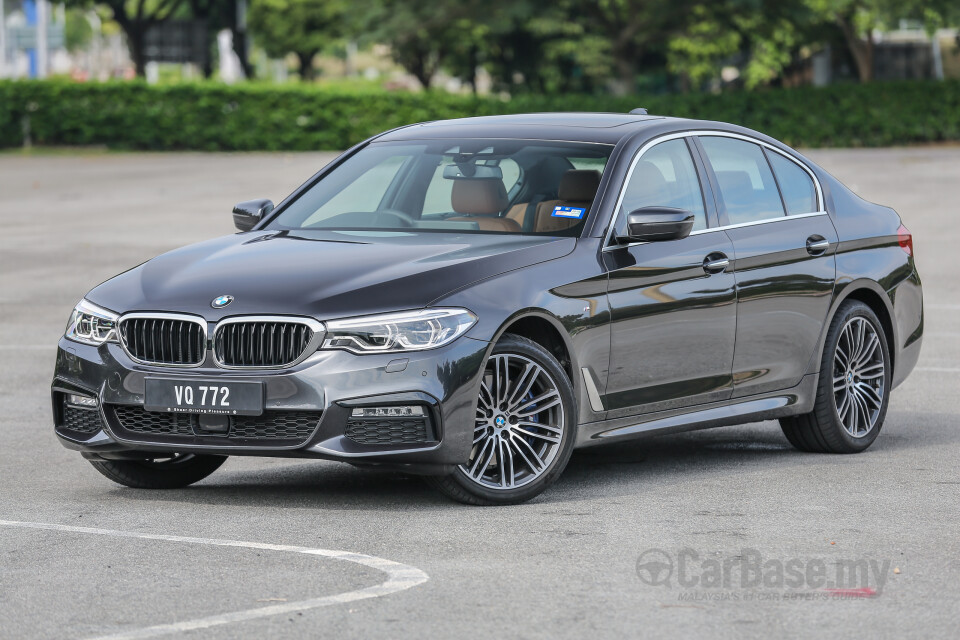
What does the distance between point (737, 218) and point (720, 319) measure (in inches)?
23.4

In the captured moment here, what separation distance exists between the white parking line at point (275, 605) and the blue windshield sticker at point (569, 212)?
2.21 m

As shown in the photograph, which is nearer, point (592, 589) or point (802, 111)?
point (592, 589)

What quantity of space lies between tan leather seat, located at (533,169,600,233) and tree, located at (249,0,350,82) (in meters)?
69.4

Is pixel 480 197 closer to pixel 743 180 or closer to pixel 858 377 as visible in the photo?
pixel 743 180

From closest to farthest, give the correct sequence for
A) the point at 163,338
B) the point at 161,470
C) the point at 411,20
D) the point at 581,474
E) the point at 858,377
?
1. the point at 163,338
2. the point at 161,470
3. the point at 581,474
4. the point at 858,377
5. the point at 411,20

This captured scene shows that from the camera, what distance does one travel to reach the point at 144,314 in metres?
7.14

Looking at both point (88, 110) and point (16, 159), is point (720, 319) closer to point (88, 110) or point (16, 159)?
point (16, 159)

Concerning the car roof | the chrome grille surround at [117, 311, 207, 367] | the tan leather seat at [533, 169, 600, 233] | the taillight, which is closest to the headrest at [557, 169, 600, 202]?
the tan leather seat at [533, 169, 600, 233]

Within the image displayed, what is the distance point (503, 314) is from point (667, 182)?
1596 millimetres

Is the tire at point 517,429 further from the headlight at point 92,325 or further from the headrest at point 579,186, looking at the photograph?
the headlight at point 92,325

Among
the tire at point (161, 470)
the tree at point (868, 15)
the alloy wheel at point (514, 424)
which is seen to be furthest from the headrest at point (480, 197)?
the tree at point (868, 15)

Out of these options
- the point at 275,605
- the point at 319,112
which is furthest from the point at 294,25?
the point at 275,605

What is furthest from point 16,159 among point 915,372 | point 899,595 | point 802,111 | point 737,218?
point 899,595

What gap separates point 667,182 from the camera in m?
8.35
